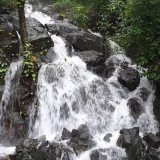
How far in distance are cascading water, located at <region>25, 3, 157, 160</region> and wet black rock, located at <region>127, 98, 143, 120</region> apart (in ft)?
0.49

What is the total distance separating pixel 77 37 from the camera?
13484mm

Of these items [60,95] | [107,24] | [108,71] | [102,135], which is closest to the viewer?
[102,135]

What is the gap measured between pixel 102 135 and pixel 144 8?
17.0 ft

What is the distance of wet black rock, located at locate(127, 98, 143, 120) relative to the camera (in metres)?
11.0

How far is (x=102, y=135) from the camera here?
10055mm

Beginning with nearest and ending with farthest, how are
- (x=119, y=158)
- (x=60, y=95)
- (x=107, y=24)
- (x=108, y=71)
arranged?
(x=119, y=158), (x=60, y=95), (x=108, y=71), (x=107, y=24)

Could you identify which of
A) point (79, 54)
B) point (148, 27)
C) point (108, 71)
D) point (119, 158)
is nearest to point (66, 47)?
point (79, 54)

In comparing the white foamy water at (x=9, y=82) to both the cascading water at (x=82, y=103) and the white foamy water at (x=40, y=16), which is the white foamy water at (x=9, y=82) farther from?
the white foamy water at (x=40, y=16)

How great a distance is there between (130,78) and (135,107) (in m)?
1.34

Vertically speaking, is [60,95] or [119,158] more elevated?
[60,95]

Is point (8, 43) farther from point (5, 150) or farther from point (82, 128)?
point (82, 128)

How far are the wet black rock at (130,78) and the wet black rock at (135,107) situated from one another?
65cm

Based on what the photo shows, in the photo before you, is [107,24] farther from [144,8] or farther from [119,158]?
[119,158]

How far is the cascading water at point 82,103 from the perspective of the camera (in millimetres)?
10227
